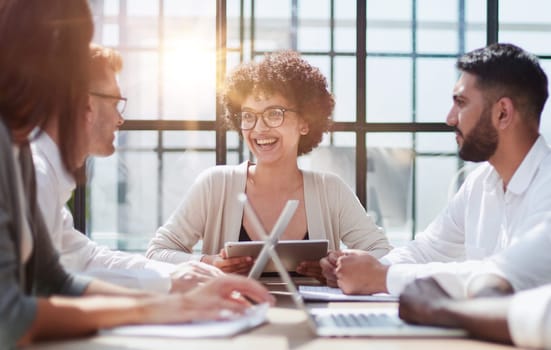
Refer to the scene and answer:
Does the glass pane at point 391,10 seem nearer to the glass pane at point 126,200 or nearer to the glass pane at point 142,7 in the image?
the glass pane at point 142,7

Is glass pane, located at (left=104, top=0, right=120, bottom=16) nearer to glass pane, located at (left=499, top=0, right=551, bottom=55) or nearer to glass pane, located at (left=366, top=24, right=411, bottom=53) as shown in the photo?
glass pane, located at (left=366, top=24, right=411, bottom=53)

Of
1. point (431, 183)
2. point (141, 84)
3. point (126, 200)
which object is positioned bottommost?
point (126, 200)

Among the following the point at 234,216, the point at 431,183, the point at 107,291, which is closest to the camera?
the point at 107,291

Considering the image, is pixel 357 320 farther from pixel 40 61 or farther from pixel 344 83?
pixel 344 83

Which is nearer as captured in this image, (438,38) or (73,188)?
(73,188)

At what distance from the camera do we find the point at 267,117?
300cm

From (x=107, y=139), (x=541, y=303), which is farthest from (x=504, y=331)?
(x=107, y=139)

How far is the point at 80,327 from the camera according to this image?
3.94ft

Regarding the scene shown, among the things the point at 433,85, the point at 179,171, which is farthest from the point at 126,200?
the point at 433,85

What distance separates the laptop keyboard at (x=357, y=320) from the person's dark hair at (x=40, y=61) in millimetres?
724

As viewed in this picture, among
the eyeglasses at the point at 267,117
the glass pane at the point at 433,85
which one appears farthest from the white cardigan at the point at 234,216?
the glass pane at the point at 433,85

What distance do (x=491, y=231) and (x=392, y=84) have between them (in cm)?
266

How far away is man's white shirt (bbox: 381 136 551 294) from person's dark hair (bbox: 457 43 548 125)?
18 cm

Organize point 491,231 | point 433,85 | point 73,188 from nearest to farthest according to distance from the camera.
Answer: point 73,188 < point 491,231 < point 433,85
